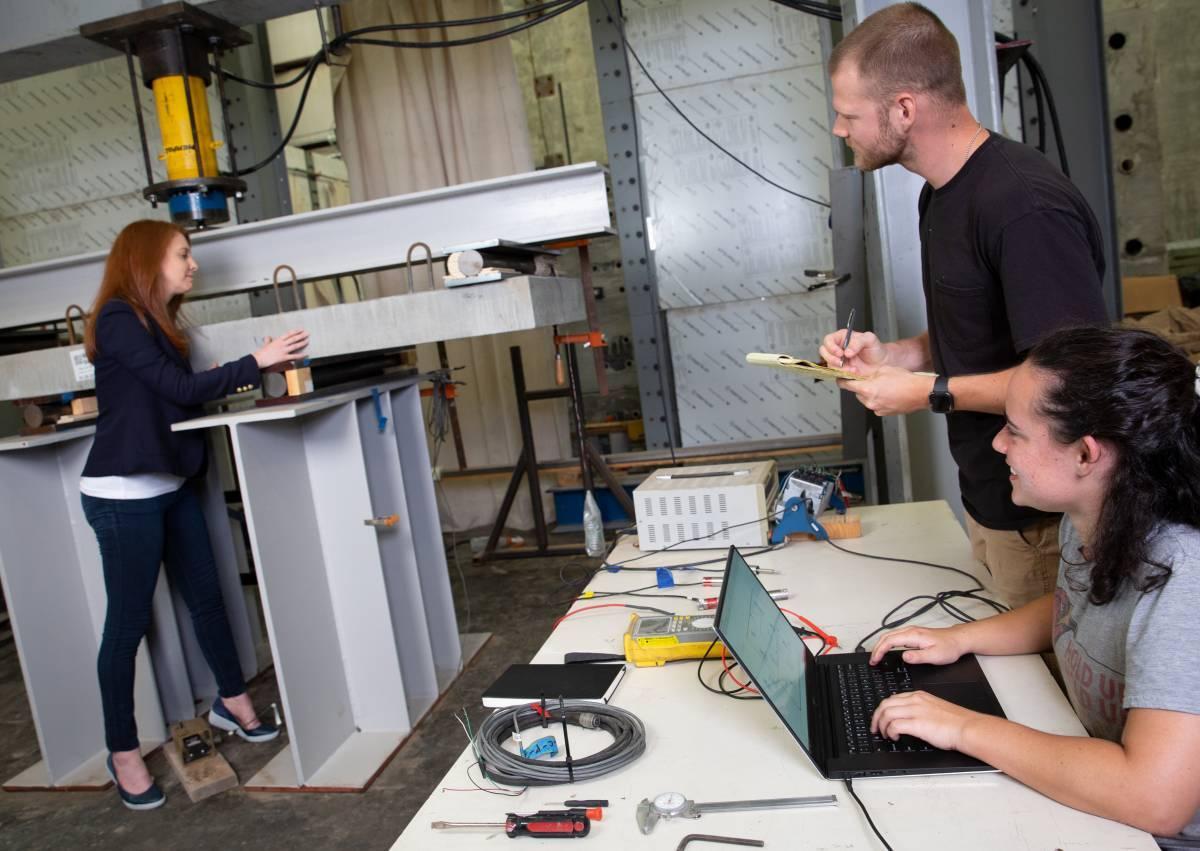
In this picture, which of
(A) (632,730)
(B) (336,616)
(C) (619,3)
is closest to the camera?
(A) (632,730)

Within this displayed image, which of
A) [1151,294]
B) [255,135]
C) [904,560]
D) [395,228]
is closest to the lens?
[904,560]

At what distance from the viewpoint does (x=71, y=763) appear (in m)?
2.55

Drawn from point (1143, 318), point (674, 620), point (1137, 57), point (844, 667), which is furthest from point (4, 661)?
point (1137, 57)

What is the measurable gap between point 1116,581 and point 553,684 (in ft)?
2.42

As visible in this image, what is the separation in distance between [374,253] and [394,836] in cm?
150

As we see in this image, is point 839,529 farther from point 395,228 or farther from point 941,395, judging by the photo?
point 395,228

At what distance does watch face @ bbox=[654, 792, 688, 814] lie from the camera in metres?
0.93

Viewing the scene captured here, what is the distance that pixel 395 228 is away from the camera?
2.38 m

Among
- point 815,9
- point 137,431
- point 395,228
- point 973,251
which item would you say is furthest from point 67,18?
point 973,251

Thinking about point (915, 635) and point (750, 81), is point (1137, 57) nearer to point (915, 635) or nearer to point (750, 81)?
point (750, 81)

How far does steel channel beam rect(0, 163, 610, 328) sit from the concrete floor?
1.35 meters

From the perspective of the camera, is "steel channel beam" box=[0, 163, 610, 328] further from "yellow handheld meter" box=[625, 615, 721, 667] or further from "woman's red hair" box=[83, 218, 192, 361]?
"yellow handheld meter" box=[625, 615, 721, 667]

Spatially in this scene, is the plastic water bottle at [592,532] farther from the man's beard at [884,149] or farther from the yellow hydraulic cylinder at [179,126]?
the yellow hydraulic cylinder at [179,126]

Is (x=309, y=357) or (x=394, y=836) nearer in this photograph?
(x=394, y=836)
